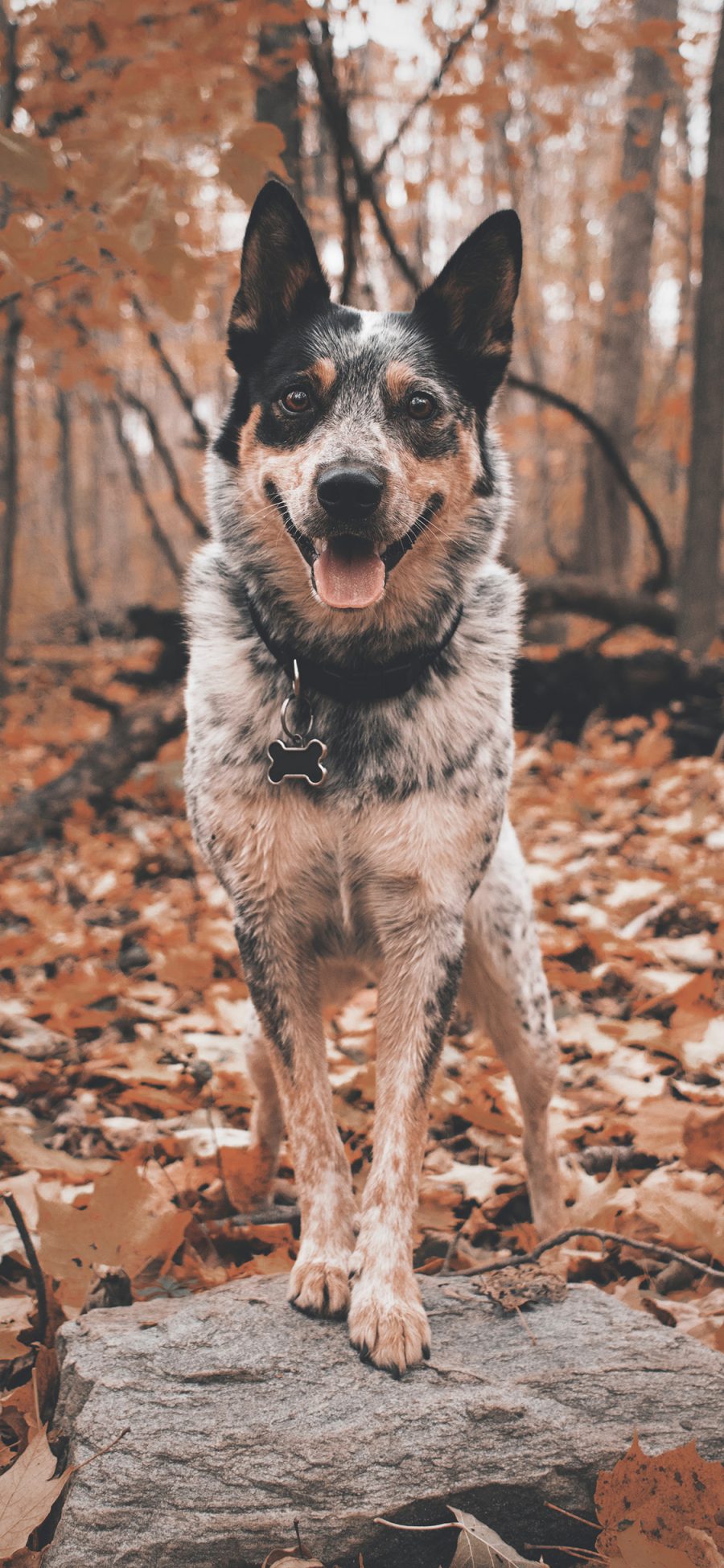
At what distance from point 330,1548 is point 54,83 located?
6.25 meters

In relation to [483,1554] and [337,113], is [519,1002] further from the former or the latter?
[337,113]

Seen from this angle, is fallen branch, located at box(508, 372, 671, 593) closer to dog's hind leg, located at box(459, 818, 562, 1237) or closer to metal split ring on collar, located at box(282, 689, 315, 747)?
dog's hind leg, located at box(459, 818, 562, 1237)

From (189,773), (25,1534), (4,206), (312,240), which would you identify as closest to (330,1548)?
(25,1534)

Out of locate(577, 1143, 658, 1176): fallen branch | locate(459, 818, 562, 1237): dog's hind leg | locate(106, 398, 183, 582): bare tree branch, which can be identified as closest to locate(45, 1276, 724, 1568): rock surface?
locate(459, 818, 562, 1237): dog's hind leg

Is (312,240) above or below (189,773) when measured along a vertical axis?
above

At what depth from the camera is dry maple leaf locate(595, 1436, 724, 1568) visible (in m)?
1.54

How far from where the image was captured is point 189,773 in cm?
270

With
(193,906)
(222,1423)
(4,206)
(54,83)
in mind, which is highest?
(54,83)

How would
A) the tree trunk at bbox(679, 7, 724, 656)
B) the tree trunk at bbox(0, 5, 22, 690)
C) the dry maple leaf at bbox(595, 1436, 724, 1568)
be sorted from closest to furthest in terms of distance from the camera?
the dry maple leaf at bbox(595, 1436, 724, 1568) → the tree trunk at bbox(0, 5, 22, 690) → the tree trunk at bbox(679, 7, 724, 656)

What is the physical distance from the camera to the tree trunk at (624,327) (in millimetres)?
9156

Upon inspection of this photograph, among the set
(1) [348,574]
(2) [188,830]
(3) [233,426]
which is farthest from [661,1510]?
(2) [188,830]

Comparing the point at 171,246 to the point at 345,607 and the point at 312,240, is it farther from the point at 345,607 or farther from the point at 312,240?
the point at 345,607

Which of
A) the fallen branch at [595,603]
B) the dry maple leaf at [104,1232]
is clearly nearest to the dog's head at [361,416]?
the dry maple leaf at [104,1232]

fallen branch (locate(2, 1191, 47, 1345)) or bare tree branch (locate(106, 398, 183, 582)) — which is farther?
bare tree branch (locate(106, 398, 183, 582))
